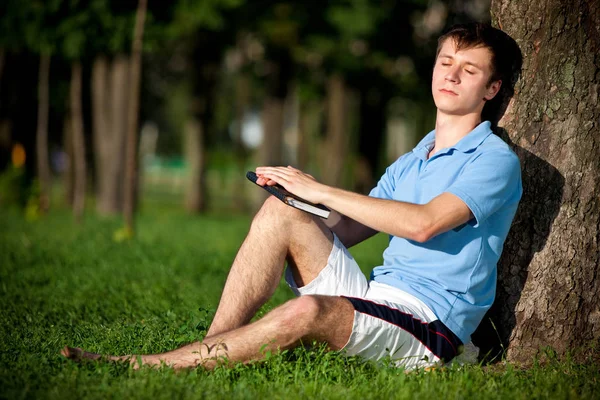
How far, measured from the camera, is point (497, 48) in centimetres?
434

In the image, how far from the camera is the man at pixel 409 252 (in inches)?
151

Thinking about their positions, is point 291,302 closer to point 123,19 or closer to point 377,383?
point 377,383

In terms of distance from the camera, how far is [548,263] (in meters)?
4.43

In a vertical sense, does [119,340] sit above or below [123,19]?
below

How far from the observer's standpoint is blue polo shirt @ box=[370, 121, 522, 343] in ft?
12.9

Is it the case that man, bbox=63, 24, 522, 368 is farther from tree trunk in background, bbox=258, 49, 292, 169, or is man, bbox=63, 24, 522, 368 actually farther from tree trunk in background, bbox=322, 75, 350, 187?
tree trunk in background, bbox=258, 49, 292, 169

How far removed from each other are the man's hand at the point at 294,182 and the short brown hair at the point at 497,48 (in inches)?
42.1

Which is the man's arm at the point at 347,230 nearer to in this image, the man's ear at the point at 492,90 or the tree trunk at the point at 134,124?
the man's ear at the point at 492,90

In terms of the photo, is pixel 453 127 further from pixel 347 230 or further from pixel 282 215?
pixel 282 215

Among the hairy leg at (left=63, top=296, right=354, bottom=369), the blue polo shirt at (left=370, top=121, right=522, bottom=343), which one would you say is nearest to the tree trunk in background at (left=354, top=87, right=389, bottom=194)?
the blue polo shirt at (left=370, top=121, right=522, bottom=343)

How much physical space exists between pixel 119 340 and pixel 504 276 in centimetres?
230

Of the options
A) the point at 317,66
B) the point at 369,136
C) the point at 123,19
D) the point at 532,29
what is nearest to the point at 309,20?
the point at 317,66

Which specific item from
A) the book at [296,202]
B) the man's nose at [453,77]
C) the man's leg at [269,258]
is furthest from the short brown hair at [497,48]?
the man's leg at [269,258]

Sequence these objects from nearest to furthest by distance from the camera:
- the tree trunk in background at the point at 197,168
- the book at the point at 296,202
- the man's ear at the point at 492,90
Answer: the book at the point at 296,202
the man's ear at the point at 492,90
the tree trunk in background at the point at 197,168
